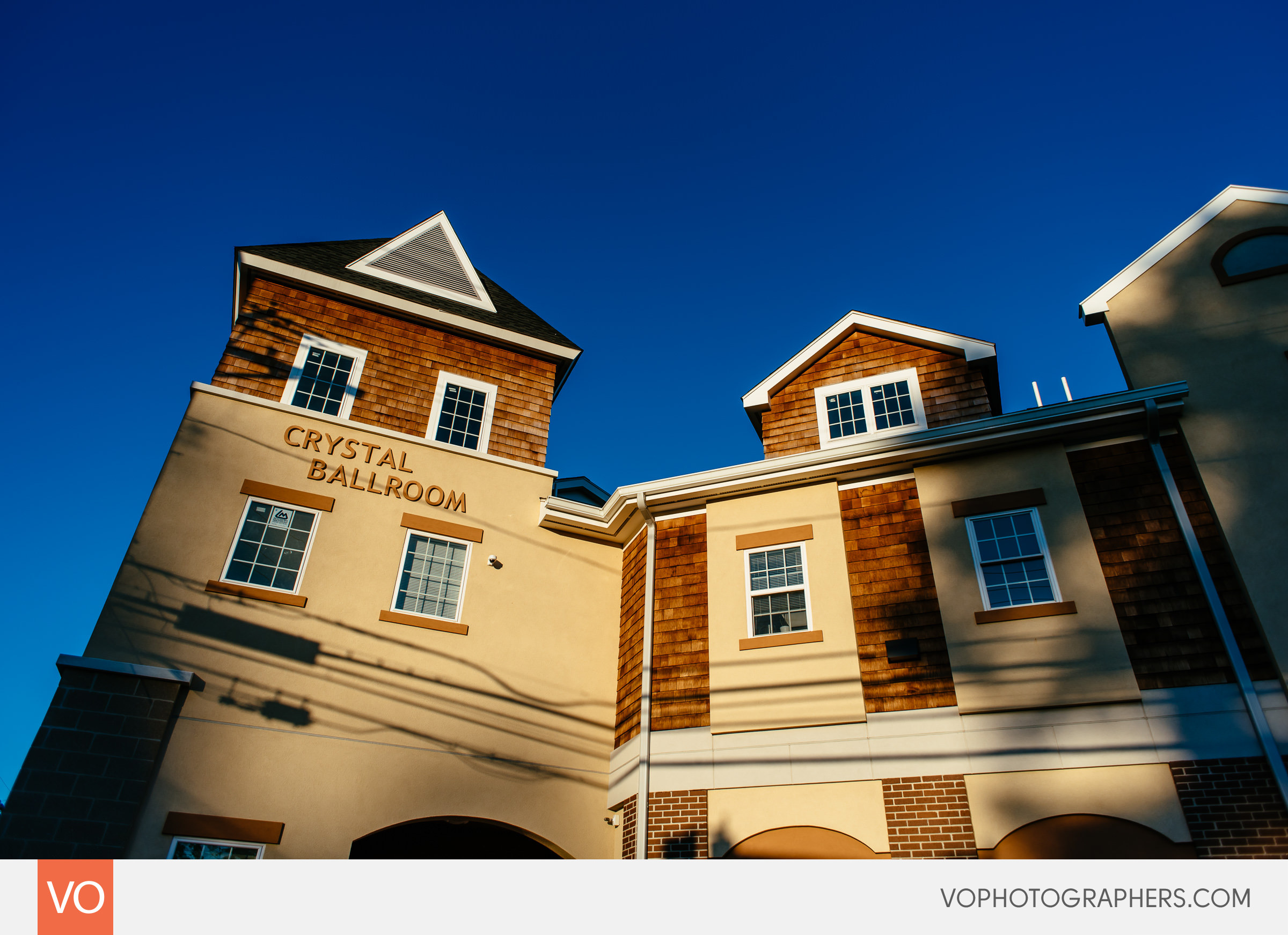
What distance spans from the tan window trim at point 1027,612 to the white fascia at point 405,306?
9520 mm

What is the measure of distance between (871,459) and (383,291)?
9851 mm

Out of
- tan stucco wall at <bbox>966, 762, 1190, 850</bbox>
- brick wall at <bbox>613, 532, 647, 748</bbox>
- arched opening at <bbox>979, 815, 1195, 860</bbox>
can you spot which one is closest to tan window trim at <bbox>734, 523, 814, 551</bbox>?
brick wall at <bbox>613, 532, 647, 748</bbox>

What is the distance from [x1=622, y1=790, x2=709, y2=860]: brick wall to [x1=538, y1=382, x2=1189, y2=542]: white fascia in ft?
15.7

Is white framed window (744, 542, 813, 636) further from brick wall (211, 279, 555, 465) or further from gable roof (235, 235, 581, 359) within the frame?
gable roof (235, 235, 581, 359)

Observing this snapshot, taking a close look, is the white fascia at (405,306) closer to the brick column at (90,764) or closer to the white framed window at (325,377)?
the white framed window at (325,377)

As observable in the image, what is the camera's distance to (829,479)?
1311cm

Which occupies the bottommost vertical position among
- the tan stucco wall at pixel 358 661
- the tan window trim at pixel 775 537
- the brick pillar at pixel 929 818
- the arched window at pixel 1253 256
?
the brick pillar at pixel 929 818

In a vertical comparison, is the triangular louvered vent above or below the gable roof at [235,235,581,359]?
above

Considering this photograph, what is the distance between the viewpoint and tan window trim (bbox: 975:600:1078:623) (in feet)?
35.1

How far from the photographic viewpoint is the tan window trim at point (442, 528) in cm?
1368
